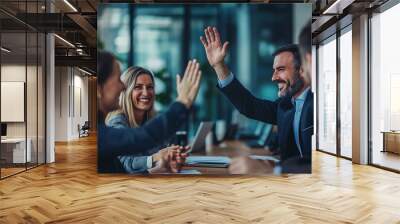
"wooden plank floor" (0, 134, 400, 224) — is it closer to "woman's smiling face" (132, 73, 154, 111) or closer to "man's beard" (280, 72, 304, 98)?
"woman's smiling face" (132, 73, 154, 111)

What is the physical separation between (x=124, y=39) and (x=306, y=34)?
9.90ft

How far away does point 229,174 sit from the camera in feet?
20.9

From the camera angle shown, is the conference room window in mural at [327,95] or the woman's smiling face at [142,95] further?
the conference room window in mural at [327,95]

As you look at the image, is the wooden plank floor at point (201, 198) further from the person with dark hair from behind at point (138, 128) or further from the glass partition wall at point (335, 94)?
the glass partition wall at point (335, 94)

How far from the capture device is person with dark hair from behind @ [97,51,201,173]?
6.31 meters

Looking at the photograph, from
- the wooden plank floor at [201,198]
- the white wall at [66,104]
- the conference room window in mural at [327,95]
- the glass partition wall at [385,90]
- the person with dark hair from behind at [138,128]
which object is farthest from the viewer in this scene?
the white wall at [66,104]

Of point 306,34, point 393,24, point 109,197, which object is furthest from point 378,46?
point 109,197

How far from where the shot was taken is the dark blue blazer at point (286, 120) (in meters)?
6.24

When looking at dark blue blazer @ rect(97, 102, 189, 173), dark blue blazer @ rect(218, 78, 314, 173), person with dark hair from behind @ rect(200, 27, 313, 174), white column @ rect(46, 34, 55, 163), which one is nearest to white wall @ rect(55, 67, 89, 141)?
white column @ rect(46, 34, 55, 163)

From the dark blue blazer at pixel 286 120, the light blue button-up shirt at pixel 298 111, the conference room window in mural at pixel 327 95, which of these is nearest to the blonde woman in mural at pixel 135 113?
the dark blue blazer at pixel 286 120

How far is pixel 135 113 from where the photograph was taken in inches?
249

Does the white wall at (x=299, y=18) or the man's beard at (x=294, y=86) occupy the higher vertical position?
the white wall at (x=299, y=18)

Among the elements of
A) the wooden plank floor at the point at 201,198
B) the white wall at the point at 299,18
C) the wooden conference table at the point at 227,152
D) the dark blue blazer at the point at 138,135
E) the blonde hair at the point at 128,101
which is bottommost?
the wooden plank floor at the point at 201,198

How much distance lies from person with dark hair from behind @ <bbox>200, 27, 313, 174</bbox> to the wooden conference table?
0.37 ft
